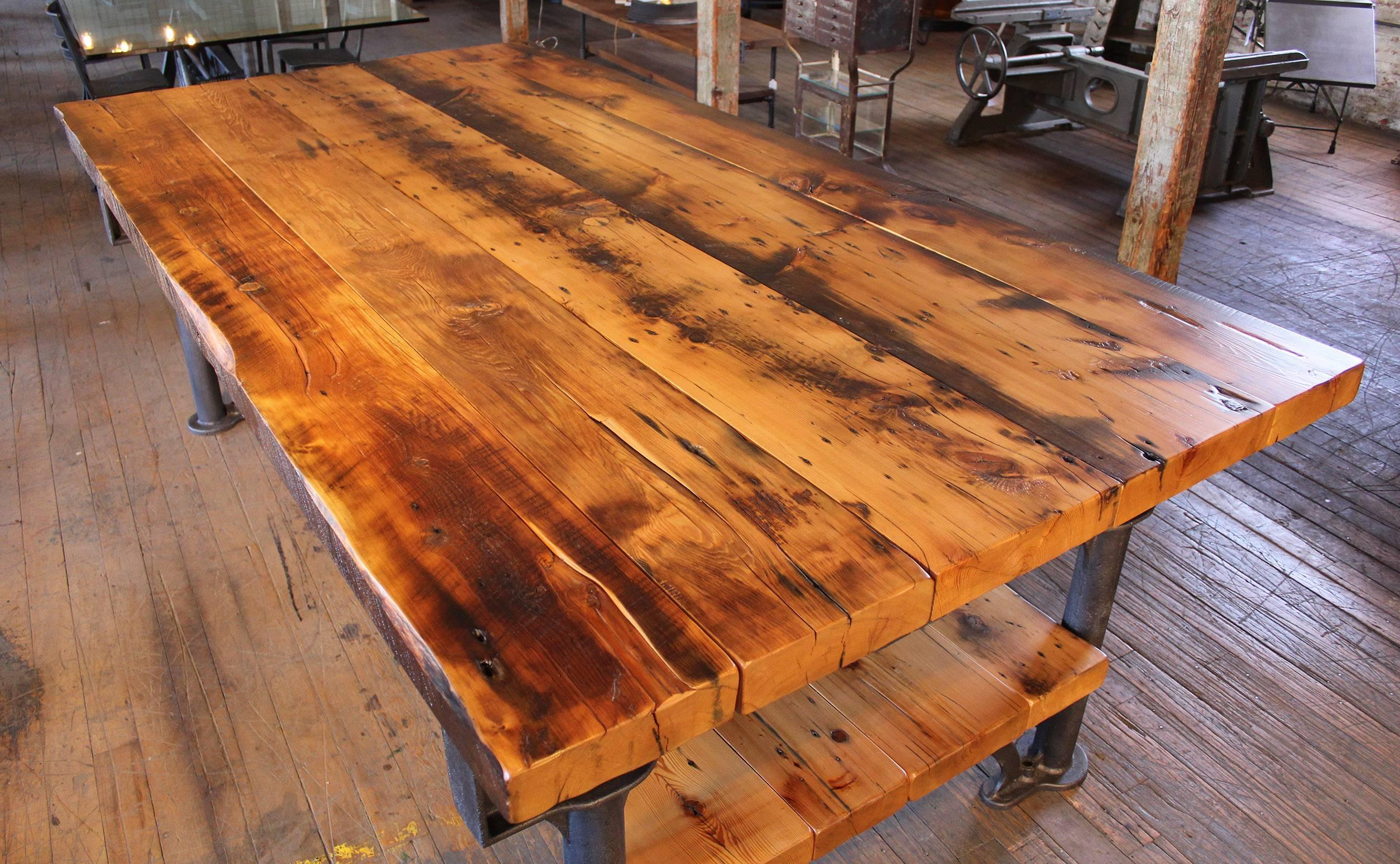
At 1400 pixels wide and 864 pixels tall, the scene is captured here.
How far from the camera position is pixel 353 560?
108 cm

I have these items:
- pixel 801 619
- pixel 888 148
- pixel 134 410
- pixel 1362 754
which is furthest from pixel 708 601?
pixel 888 148

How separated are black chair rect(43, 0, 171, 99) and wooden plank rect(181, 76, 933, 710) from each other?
105 inches

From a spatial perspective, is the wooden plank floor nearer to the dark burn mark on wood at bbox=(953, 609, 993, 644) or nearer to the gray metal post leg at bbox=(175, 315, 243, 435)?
the gray metal post leg at bbox=(175, 315, 243, 435)

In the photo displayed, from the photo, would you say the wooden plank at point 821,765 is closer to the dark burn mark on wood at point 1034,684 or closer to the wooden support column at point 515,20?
the dark burn mark on wood at point 1034,684

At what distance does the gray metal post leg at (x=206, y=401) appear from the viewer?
2.68 m

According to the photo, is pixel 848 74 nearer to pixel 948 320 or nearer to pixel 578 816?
pixel 948 320

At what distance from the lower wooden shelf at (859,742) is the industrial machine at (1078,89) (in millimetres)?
2949

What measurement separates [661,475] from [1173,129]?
68.7 inches

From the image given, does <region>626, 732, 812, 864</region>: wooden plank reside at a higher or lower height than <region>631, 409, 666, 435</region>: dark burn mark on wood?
lower

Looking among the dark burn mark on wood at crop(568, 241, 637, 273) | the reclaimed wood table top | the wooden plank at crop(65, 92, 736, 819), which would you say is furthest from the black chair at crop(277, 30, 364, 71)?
the wooden plank at crop(65, 92, 736, 819)

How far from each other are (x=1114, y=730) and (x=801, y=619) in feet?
3.85

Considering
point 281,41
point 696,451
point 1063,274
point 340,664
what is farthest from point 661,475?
point 281,41

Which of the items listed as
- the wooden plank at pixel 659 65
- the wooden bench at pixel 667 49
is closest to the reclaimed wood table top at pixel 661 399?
the wooden plank at pixel 659 65

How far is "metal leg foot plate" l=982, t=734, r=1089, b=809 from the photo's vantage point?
1.75 metres
